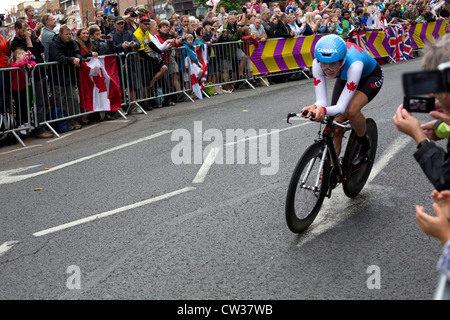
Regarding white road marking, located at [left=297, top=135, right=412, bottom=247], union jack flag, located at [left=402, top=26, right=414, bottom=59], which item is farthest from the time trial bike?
union jack flag, located at [left=402, top=26, right=414, bottom=59]

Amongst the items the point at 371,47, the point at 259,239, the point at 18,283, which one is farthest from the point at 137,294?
the point at 371,47

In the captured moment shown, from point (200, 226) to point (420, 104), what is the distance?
10.0 ft

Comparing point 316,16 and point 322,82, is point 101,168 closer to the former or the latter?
point 322,82

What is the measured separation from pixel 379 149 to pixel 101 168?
3858 mm

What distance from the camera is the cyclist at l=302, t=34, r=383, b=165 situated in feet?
16.2

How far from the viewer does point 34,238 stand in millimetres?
5172

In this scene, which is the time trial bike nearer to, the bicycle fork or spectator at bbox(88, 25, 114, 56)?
the bicycle fork

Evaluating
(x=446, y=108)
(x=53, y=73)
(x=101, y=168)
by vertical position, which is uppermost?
(x=446, y=108)

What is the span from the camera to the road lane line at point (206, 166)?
22.3 ft

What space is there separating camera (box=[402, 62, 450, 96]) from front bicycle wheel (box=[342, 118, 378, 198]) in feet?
12.3

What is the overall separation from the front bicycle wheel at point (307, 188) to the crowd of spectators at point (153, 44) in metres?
6.70

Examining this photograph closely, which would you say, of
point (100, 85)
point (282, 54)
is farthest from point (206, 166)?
point (282, 54)

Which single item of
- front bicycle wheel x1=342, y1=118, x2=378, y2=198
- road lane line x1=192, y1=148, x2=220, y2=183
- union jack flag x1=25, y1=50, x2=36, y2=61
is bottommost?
road lane line x1=192, y1=148, x2=220, y2=183

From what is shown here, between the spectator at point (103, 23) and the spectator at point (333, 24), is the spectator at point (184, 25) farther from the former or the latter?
the spectator at point (333, 24)
